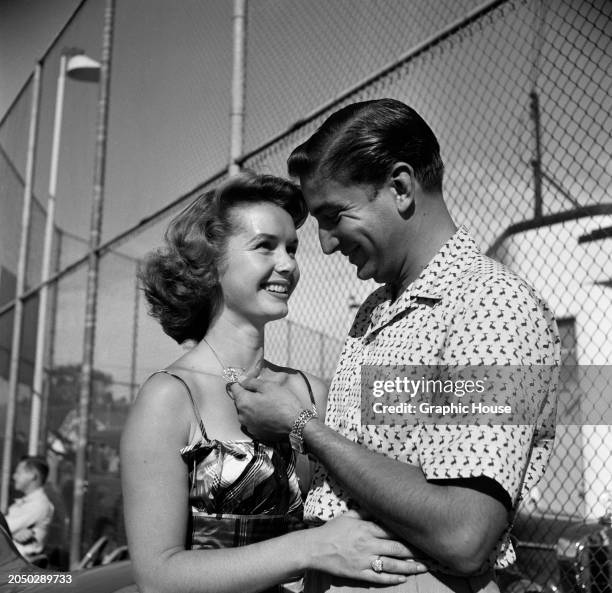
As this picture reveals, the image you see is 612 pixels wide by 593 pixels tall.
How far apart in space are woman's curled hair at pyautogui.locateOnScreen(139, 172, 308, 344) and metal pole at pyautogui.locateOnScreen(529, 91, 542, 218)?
1118 mm

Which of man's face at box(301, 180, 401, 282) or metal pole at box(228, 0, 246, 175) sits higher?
metal pole at box(228, 0, 246, 175)

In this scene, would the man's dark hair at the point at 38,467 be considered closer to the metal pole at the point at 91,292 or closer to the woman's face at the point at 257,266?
the metal pole at the point at 91,292

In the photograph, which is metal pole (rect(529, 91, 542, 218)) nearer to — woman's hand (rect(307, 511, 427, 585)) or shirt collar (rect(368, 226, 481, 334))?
shirt collar (rect(368, 226, 481, 334))

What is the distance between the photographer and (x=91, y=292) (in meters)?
6.14

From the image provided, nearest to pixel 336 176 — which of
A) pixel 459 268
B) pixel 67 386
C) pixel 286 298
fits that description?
pixel 459 268

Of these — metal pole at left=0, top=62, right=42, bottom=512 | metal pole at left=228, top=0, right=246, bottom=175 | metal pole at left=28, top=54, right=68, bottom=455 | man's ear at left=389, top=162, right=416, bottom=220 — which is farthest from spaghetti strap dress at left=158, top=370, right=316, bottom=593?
metal pole at left=0, top=62, right=42, bottom=512

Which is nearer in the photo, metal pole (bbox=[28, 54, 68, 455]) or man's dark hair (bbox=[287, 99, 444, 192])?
man's dark hair (bbox=[287, 99, 444, 192])

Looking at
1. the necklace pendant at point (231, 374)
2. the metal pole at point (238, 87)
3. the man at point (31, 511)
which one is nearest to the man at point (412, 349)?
the necklace pendant at point (231, 374)

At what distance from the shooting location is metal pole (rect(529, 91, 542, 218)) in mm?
2925

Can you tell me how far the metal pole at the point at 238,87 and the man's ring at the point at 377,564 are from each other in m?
2.84

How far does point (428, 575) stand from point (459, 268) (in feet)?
1.83

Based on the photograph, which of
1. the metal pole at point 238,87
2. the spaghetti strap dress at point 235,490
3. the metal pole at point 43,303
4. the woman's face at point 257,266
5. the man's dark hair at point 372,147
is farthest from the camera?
the metal pole at point 43,303

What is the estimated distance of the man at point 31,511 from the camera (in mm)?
5922

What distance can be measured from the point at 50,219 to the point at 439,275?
806cm
